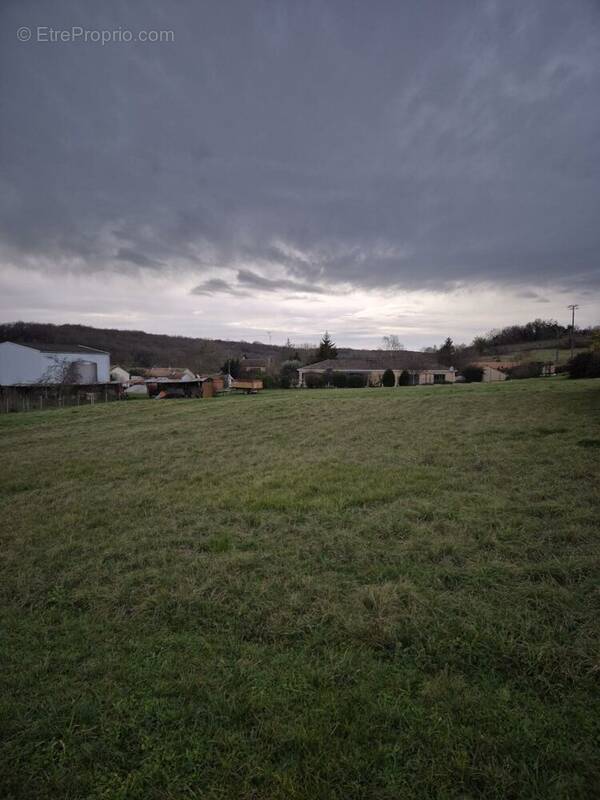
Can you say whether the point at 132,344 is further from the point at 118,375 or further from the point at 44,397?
the point at 44,397

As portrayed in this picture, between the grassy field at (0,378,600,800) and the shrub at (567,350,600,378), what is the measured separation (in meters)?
27.3

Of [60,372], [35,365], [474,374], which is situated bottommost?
[474,374]

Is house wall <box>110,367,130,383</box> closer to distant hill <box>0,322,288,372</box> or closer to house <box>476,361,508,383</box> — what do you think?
distant hill <box>0,322,288,372</box>

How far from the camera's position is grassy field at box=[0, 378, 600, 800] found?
77.4 inches

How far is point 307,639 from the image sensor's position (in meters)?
2.85

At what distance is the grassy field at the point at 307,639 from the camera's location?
6.45 ft

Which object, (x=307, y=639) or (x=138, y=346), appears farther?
(x=138, y=346)

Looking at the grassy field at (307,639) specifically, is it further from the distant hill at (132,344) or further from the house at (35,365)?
the distant hill at (132,344)

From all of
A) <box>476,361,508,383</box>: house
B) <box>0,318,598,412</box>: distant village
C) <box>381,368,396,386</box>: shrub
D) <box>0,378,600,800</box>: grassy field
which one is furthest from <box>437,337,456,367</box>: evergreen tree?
<box>0,378,600,800</box>: grassy field

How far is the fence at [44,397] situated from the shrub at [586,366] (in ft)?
124

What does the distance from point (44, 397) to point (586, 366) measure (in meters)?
40.3

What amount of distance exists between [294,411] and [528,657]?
47.8ft

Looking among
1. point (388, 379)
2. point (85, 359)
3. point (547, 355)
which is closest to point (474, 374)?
point (388, 379)

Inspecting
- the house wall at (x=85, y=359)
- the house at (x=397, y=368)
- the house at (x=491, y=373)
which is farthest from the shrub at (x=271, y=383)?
the house at (x=491, y=373)
